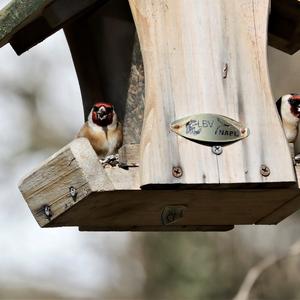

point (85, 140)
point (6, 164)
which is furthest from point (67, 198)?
point (6, 164)

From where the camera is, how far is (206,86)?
389 centimetres

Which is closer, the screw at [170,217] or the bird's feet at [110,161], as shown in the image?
the bird's feet at [110,161]

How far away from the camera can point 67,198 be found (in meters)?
3.84

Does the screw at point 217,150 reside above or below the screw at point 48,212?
above

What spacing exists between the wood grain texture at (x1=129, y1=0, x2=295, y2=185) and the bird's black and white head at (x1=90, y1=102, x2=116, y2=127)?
13.5 inches

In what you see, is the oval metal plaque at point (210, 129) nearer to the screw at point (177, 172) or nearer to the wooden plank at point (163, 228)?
the screw at point (177, 172)

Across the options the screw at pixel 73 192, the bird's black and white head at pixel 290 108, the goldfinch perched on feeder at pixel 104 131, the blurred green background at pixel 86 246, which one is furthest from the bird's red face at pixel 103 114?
the blurred green background at pixel 86 246

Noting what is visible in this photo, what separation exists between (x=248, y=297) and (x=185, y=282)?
38.4 inches

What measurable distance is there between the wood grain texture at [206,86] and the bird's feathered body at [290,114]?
0.34 meters

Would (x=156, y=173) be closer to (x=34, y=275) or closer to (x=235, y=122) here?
(x=235, y=122)

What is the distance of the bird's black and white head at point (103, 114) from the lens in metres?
4.21

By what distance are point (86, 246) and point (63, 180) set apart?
717cm

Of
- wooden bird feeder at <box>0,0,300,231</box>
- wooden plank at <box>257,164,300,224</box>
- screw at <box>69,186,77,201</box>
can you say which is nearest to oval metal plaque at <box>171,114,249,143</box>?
wooden bird feeder at <box>0,0,300,231</box>

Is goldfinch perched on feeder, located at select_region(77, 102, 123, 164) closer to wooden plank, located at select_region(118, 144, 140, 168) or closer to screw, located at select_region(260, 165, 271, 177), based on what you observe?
wooden plank, located at select_region(118, 144, 140, 168)
